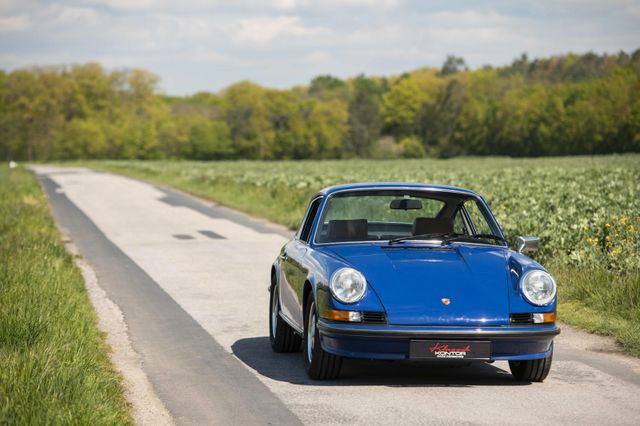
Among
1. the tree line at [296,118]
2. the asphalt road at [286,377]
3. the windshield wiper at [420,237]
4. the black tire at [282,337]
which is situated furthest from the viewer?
the tree line at [296,118]

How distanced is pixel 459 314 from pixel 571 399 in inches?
38.3

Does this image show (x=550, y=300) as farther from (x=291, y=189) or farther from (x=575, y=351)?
(x=291, y=189)

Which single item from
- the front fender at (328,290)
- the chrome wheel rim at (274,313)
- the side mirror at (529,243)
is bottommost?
the chrome wheel rim at (274,313)

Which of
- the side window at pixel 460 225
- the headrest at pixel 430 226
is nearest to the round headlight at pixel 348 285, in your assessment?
the headrest at pixel 430 226

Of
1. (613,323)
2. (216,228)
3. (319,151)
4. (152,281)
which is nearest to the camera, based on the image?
(613,323)

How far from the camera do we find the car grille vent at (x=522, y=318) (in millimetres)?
7188

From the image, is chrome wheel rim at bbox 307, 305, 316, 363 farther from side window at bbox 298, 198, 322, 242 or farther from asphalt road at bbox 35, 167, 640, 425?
side window at bbox 298, 198, 322, 242

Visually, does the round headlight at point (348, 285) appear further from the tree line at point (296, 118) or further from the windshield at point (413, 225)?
the tree line at point (296, 118)

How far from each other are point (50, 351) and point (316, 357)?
6.34 feet

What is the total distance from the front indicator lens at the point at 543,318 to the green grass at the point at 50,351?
2.95 meters

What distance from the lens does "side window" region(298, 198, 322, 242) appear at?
906cm

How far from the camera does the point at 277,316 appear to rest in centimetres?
923

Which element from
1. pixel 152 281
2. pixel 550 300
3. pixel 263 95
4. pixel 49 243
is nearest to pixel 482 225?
pixel 152 281

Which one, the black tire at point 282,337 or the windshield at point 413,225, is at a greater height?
the windshield at point 413,225
